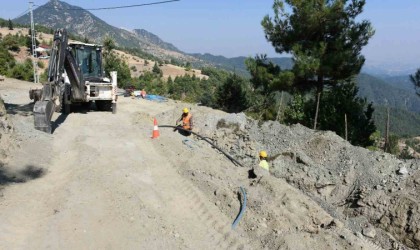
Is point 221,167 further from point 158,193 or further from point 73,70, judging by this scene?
point 73,70

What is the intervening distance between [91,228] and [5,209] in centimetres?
159

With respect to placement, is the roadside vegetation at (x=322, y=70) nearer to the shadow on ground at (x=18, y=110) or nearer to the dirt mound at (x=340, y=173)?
the dirt mound at (x=340, y=173)

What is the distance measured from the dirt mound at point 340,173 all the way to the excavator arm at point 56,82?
17.4 feet

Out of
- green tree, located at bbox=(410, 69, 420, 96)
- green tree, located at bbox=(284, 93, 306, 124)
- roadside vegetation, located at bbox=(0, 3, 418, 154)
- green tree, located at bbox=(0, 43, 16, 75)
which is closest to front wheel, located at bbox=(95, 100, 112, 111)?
roadside vegetation, located at bbox=(0, 3, 418, 154)

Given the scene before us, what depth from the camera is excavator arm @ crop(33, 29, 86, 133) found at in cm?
1162

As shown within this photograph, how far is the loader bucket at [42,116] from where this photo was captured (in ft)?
37.7

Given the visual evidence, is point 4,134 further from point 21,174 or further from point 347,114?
point 347,114

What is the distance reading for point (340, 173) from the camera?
36.3ft

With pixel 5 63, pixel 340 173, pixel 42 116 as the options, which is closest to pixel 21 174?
pixel 42 116

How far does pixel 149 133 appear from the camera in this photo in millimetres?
13500

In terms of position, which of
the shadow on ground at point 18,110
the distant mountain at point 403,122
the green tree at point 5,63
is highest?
the green tree at point 5,63

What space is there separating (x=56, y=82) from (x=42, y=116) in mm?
1878

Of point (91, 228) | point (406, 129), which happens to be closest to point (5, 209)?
point (91, 228)

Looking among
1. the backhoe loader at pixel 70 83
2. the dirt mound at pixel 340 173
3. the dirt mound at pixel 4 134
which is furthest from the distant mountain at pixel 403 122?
the dirt mound at pixel 4 134
